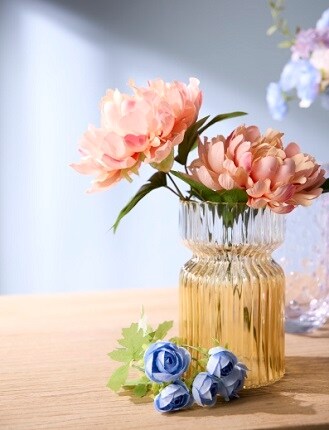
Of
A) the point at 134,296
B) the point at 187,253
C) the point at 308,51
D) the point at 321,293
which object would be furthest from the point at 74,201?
the point at 308,51

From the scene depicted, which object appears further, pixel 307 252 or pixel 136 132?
pixel 307 252

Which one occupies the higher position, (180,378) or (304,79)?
(304,79)

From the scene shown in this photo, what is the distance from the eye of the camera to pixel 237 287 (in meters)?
1.22

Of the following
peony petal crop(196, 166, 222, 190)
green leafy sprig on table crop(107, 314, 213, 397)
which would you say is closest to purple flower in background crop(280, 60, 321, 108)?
peony petal crop(196, 166, 222, 190)

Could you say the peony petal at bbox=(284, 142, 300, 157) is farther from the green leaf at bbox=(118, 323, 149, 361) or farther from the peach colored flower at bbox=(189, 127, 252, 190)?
the green leaf at bbox=(118, 323, 149, 361)

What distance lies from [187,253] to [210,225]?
2340 millimetres

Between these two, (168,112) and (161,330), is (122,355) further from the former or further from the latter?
(168,112)

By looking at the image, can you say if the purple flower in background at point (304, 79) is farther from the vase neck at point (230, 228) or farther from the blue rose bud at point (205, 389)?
the blue rose bud at point (205, 389)

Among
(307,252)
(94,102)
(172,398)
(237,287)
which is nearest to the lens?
(172,398)

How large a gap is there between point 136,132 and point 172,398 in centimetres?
35

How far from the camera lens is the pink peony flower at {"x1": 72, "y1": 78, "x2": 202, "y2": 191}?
3.68 feet

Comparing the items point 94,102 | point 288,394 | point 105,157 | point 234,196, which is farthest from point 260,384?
point 94,102

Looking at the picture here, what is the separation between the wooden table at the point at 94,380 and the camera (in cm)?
108

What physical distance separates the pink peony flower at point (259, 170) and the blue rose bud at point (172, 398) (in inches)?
10.5
